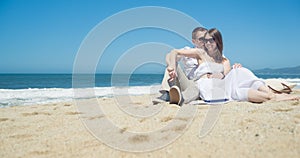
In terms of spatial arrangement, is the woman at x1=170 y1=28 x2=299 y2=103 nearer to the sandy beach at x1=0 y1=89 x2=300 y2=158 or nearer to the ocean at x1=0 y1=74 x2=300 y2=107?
the sandy beach at x1=0 y1=89 x2=300 y2=158

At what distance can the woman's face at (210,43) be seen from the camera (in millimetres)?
3725

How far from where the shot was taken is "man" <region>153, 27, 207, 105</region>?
342 cm

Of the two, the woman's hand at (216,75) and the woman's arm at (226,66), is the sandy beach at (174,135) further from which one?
the woman's arm at (226,66)

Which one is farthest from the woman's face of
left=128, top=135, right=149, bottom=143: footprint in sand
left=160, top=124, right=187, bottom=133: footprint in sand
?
left=128, top=135, right=149, bottom=143: footprint in sand

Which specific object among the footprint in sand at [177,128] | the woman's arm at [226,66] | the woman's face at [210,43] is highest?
the woman's face at [210,43]

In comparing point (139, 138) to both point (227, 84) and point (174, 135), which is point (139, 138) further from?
point (227, 84)

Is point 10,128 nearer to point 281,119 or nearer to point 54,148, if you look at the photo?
point 54,148

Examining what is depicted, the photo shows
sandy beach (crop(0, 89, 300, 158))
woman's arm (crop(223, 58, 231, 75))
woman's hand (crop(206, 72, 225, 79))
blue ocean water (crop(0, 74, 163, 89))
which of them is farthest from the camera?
blue ocean water (crop(0, 74, 163, 89))

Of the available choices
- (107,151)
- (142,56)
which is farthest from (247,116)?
(142,56)

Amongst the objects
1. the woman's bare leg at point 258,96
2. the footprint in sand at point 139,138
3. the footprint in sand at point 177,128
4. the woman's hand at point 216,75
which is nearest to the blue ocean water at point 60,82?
the woman's hand at point 216,75

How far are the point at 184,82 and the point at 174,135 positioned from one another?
1.58 metres

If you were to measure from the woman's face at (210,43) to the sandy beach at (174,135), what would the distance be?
46.8 inches

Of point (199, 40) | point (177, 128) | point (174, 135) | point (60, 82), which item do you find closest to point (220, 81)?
point (199, 40)

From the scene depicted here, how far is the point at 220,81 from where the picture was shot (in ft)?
11.8
